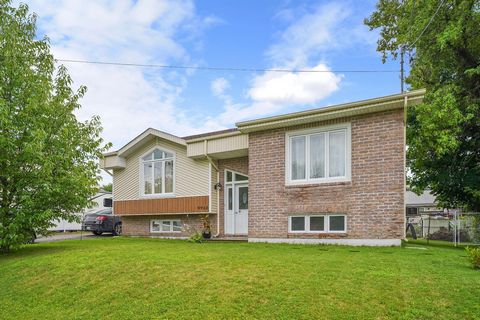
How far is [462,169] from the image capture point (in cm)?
1464

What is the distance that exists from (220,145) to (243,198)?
215cm

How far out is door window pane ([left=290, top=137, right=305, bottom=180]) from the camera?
10992 mm

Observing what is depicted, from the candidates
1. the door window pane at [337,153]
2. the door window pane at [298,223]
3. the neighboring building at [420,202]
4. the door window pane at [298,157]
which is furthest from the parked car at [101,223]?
the neighboring building at [420,202]

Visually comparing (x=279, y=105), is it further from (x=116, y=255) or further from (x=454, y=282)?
(x=454, y=282)

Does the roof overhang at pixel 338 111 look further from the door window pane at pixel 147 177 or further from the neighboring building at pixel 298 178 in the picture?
the door window pane at pixel 147 177

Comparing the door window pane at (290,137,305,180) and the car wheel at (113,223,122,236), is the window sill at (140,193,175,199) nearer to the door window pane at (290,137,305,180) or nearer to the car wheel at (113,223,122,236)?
the car wheel at (113,223,122,236)

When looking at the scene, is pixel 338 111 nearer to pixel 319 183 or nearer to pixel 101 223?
pixel 319 183

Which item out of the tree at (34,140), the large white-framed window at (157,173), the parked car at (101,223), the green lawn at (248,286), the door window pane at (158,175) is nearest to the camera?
the green lawn at (248,286)

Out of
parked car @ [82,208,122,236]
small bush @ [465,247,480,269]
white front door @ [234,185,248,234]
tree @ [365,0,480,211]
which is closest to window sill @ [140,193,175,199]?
white front door @ [234,185,248,234]

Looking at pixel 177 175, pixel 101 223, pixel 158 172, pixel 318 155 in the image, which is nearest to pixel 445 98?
pixel 318 155

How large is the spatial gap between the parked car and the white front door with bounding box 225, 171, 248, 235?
29.2ft

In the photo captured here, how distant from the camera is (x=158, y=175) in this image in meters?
15.5

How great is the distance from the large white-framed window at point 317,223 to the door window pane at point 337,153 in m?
1.25

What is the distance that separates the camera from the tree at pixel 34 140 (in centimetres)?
990
